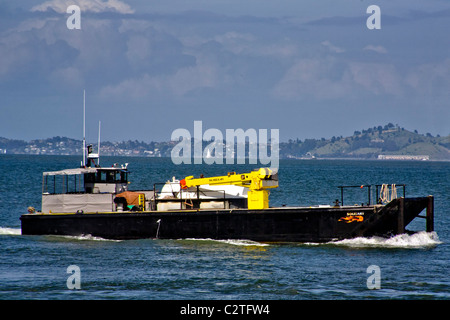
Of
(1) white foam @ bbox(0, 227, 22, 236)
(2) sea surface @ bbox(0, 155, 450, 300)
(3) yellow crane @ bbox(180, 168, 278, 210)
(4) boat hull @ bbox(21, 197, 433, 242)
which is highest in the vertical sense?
(3) yellow crane @ bbox(180, 168, 278, 210)

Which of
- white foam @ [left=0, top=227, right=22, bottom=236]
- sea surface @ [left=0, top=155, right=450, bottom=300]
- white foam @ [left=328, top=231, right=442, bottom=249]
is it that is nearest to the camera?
sea surface @ [left=0, top=155, right=450, bottom=300]

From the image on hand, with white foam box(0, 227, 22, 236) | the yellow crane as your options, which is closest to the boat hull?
the yellow crane

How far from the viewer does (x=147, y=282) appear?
2627 cm

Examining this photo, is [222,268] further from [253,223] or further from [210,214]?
[210,214]

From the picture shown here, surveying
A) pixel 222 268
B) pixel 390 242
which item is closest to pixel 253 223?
pixel 222 268

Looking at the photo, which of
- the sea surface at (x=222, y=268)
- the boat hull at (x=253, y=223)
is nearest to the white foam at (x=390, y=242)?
the sea surface at (x=222, y=268)

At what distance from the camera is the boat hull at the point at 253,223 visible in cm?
3397

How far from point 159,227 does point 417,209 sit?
41.9 ft

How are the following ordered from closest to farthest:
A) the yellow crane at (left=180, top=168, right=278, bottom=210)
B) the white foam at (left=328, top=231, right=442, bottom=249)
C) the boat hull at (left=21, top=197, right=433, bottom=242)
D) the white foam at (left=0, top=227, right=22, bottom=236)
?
the white foam at (left=328, top=231, right=442, bottom=249), the boat hull at (left=21, top=197, right=433, bottom=242), the yellow crane at (left=180, top=168, right=278, bottom=210), the white foam at (left=0, top=227, right=22, bottom=236)

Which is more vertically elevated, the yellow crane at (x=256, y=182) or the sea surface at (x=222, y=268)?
the yellow crane at (x=256, y=182)

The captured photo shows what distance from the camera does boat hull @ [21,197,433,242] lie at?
111 feet

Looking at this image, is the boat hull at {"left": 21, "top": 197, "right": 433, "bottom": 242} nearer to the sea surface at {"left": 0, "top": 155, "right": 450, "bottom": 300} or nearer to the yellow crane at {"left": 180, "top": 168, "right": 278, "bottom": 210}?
the sea surface at {"left": 0, "top": 155, "right": 450, "bottom": 300}

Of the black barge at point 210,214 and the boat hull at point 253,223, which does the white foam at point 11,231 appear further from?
the boat hull at point 253,223
